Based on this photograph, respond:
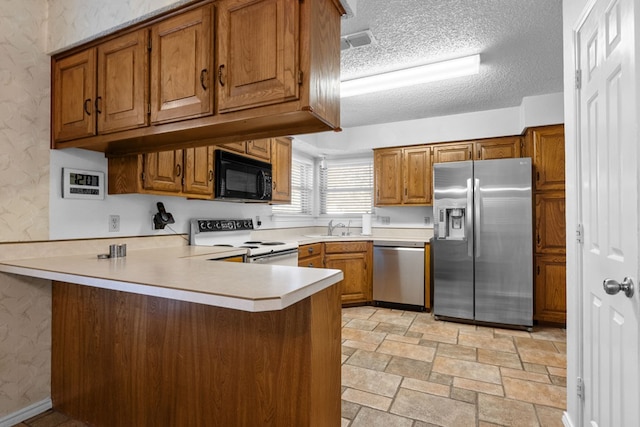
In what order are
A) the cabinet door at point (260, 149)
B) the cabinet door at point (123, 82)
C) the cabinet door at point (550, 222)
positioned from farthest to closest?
1. the cabinet door at point (550, 222)
2. the cabinet door at point (260, 149)
3. the cabinet door at point (123, 82)

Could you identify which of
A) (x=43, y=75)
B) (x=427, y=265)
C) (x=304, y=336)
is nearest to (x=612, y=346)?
(x=304, y=336)

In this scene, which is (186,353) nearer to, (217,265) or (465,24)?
(217,265)

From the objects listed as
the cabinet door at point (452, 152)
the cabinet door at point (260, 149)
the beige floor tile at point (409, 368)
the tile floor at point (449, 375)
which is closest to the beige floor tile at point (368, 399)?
the tile floor at point (449, 375)

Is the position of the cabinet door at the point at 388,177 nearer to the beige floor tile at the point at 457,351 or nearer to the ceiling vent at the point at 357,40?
the beige floor tile at the point at 457,351

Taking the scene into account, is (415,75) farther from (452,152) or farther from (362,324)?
(362,324)

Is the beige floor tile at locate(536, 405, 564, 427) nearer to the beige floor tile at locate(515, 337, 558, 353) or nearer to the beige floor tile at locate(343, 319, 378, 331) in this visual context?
the beige floor tile at locate(515, 337, 558, 353)

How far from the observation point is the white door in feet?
3.53

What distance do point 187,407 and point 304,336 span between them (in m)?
0.77

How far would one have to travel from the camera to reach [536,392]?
2178 mm

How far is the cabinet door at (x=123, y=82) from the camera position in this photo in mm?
1731

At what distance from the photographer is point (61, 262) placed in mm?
1782

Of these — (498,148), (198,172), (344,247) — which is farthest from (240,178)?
(498,148)

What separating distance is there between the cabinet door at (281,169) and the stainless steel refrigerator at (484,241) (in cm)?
176

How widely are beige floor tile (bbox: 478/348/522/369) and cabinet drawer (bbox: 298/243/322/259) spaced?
1954 millimetres
